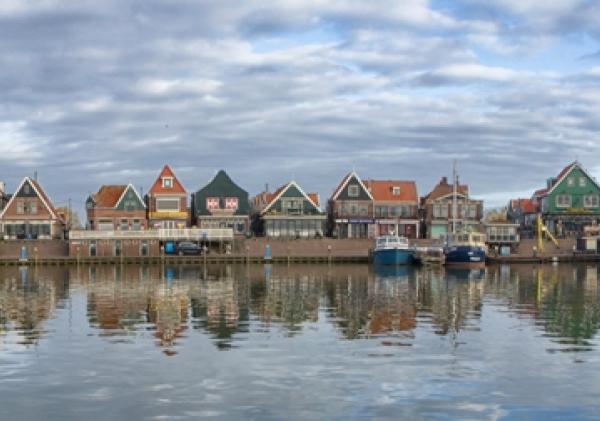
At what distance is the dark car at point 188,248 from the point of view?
326 ft

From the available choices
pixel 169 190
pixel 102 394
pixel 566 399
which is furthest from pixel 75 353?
pixel 169 190

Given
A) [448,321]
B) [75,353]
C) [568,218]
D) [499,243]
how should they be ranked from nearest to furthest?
[75,353]
[448,321]
[499,243]
[568,218]

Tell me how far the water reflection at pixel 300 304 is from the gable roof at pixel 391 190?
40471 millimetres

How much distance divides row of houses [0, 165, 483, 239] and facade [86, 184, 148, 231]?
13 centimetres

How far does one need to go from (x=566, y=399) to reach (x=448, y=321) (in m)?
15.9

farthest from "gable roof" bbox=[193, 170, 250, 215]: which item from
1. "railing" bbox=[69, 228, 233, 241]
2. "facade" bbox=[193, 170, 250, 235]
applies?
"railing" bbox=[69, 228, 233, 241]

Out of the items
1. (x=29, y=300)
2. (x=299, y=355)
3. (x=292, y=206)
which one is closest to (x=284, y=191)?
(x=292, y=206)

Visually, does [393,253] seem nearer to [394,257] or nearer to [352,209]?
[394,257]

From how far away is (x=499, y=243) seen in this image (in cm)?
10931

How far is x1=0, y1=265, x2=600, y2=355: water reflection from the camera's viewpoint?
33.0 m

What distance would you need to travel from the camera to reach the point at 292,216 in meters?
111

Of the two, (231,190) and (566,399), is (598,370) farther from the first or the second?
(231,190)

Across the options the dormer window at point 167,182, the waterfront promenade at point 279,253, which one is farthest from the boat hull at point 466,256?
the dormer window at point 167,182

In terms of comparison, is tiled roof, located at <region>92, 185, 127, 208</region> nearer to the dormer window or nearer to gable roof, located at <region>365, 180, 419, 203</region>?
the dormer window
